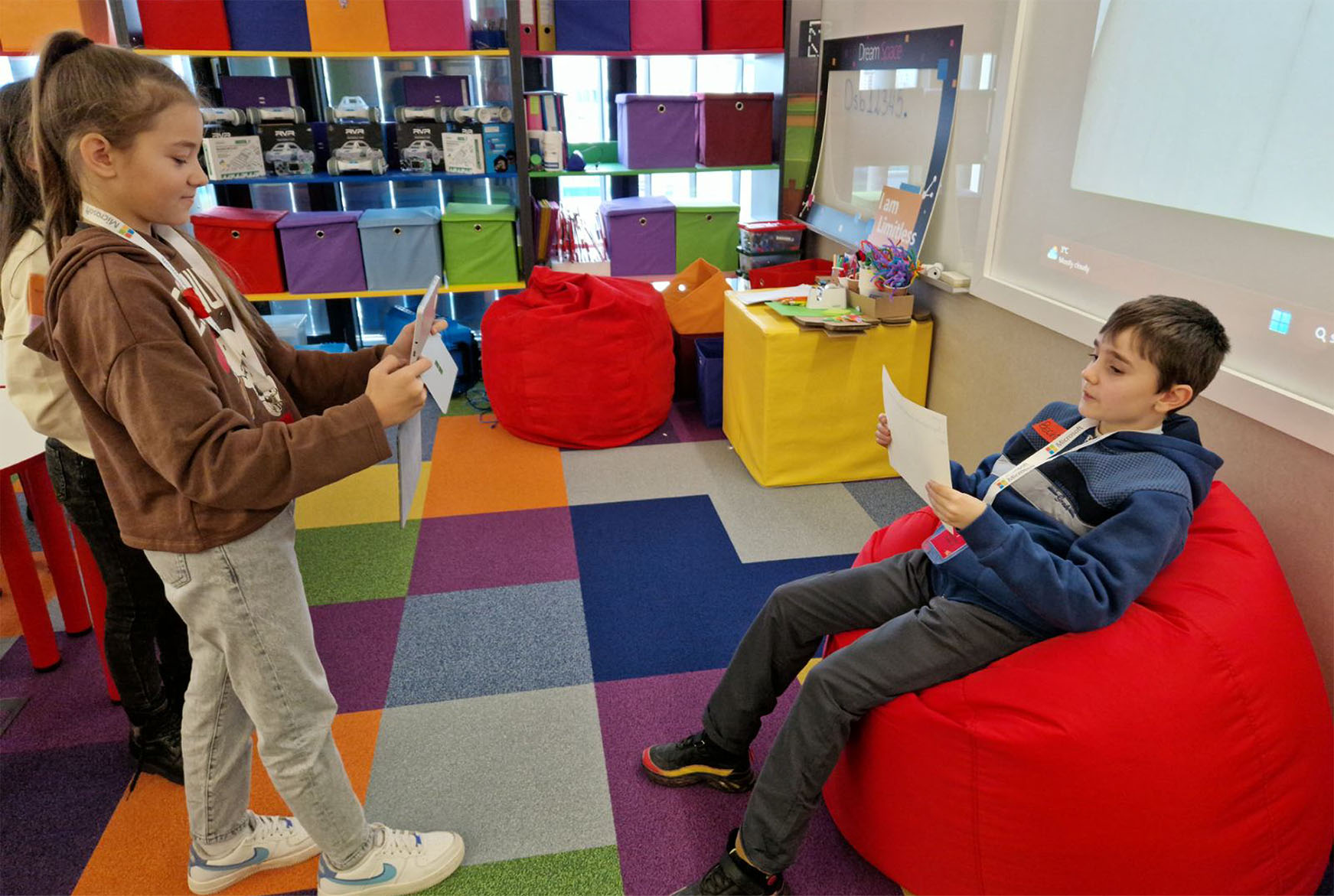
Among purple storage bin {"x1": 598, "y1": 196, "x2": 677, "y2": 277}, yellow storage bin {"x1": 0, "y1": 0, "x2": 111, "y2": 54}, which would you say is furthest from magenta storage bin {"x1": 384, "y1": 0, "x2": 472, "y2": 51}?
yellow storage bin {"x1": 0, "y1": 0, "x2": 111, "y2": 54}

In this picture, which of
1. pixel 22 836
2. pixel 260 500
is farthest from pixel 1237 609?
pixel 22 836

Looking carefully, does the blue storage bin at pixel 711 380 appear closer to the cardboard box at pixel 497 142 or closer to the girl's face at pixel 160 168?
the cardboard box at pixel 497 142

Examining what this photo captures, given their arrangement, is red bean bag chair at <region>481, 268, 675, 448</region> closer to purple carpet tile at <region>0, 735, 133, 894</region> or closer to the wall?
the wall

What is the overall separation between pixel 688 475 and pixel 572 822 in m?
1.65

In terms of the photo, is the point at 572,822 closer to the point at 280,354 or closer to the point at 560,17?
the point at 280,354

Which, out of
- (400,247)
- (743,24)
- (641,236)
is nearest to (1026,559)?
(641,236)

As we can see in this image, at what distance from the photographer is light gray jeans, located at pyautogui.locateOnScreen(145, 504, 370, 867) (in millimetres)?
1265

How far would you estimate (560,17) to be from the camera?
376 centimetres

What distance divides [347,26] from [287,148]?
0.58 metres

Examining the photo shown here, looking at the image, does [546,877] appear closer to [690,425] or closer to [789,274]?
[690,425]

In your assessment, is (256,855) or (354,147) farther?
(354,147)

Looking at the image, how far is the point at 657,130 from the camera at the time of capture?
400 cm

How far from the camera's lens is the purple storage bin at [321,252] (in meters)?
3.91

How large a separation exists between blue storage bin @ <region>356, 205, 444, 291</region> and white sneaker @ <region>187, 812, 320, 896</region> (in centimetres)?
280
